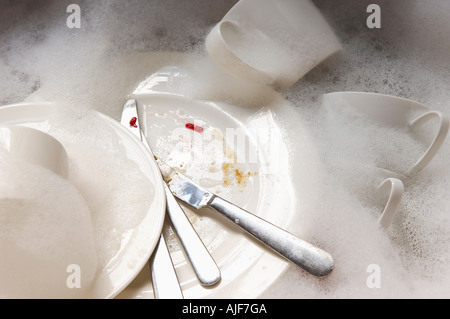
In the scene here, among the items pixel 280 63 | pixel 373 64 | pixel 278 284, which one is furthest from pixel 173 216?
pixel 373 64

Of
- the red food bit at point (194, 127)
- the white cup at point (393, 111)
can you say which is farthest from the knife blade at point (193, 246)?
the white cup at point (393, 111)

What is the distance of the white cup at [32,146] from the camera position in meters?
0.48

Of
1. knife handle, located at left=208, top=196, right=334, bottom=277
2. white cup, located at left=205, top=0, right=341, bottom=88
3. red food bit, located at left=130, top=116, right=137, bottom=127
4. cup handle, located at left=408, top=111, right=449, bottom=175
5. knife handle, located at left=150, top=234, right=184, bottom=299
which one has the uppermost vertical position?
white cup, located at left=205, top=0, right=341, bottom=88

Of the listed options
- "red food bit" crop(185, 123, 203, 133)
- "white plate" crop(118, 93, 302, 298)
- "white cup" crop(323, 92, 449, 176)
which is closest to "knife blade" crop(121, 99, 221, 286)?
"white plate" crop(118, 93, 302, 298)

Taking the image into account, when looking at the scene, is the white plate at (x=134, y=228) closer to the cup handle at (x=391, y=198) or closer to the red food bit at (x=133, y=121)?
the red food bit at (x=133, y=121)

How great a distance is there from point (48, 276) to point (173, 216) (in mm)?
154

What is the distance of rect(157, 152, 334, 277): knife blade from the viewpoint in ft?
1.70

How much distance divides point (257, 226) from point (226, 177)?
4.1 inches

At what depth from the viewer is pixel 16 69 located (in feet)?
2.22

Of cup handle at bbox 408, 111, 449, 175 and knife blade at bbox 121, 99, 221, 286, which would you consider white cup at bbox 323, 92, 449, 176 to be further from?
knife blade at bbox 121, 99, 221, 286

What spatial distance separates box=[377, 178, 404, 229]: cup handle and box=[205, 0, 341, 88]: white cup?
0.20m

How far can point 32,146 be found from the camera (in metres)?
0.49

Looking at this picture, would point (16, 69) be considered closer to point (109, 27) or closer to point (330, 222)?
point (109, 27)

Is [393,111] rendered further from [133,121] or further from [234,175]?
[133,121]
